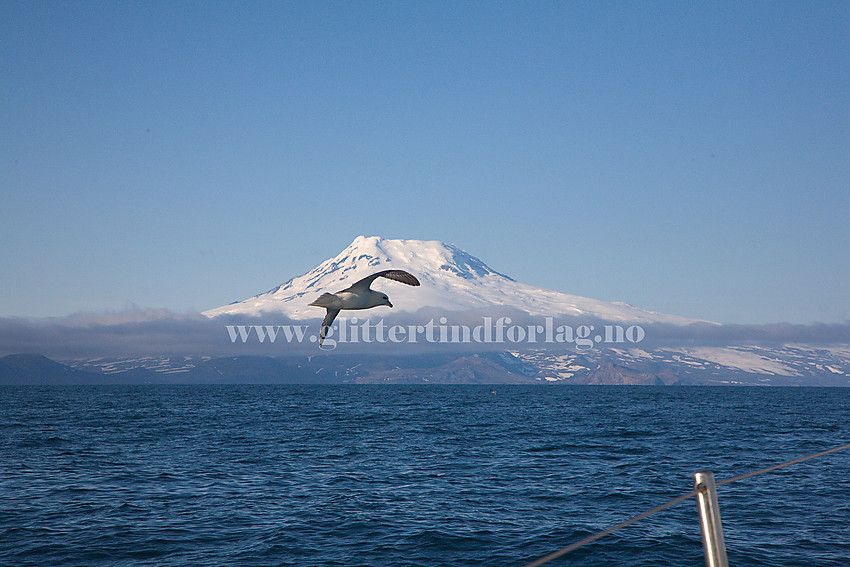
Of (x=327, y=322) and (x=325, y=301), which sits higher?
(x=325, y=301)

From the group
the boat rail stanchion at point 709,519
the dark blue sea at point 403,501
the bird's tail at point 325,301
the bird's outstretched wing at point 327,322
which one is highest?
the bird's tail at point 325,301

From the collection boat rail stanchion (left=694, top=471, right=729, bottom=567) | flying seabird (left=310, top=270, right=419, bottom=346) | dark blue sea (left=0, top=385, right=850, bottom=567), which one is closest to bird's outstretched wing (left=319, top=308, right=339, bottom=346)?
flying seabird (left=310, top=270, right=419, bottom=346)

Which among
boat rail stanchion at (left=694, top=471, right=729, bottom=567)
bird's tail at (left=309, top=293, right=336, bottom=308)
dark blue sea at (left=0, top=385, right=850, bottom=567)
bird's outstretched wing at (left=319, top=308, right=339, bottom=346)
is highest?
bird's tail at (left=309, top=293, right=336, bottom=308)

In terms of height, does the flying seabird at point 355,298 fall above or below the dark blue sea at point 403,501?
above

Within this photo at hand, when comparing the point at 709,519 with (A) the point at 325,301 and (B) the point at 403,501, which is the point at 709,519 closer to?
(A) the point at 325,301

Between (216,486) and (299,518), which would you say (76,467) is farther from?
(299,518)

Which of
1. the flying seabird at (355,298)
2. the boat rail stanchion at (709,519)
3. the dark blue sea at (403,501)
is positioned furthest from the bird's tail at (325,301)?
the boat rail stanchion at (709,519)

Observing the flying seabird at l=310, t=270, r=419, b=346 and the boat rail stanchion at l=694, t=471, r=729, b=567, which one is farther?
the flying seabird at l=310, t=270, r=419, b=346

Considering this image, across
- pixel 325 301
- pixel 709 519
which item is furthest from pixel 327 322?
pixel 709 519

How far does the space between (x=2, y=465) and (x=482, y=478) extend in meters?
26.7

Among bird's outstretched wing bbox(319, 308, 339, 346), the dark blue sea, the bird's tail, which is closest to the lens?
the bird's tail

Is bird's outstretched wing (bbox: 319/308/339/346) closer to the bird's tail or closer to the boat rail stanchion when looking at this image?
the bird's tail

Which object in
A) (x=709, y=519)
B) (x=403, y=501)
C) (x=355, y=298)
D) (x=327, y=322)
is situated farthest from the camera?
(x=403, y=501)

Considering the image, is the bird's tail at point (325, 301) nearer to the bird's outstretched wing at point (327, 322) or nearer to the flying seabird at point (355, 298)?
the flying seabird at point (355, 298)
